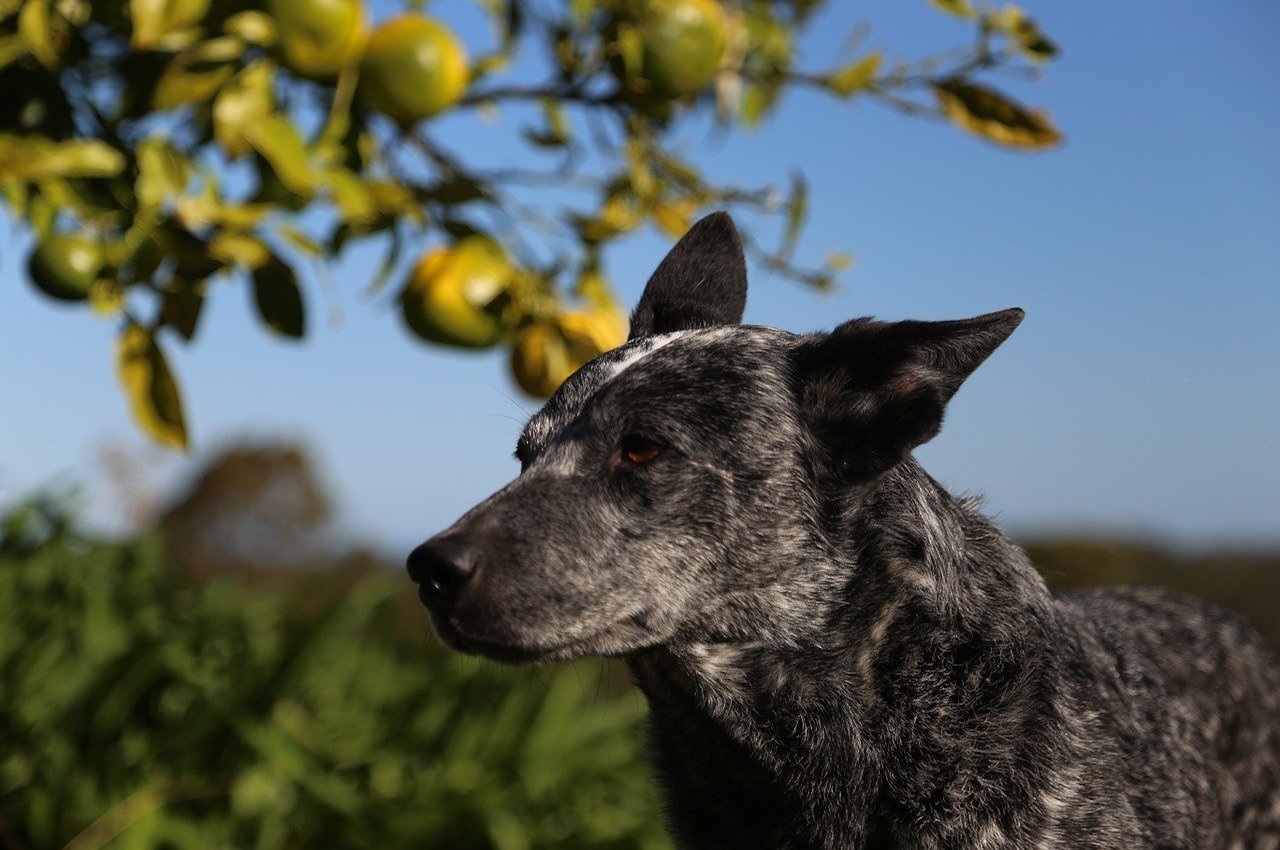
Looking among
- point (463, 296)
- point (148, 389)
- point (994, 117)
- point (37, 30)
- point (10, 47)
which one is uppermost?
point (994, 117)

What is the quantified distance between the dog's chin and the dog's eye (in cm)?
Result: 34

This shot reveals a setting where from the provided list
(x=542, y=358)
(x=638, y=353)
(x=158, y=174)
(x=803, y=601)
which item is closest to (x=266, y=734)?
(x=542, y=358)

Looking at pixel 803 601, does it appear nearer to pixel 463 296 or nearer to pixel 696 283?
pixel 696 283

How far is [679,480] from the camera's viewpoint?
2686mm

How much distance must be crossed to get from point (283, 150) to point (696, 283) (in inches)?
41.7

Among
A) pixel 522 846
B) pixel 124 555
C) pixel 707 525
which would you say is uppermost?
pixel 707 525

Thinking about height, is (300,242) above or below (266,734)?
above

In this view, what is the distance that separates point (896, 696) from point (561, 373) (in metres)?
1.27

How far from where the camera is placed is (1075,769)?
9.10ft

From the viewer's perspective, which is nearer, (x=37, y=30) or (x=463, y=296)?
(x=37, y=30)

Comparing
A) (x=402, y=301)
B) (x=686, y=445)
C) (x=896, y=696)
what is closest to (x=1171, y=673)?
(x=896, y=696)

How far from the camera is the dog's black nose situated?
2.41 metres

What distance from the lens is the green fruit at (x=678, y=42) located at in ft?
10.4

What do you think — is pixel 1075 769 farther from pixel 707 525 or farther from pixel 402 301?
pixel 402 301
